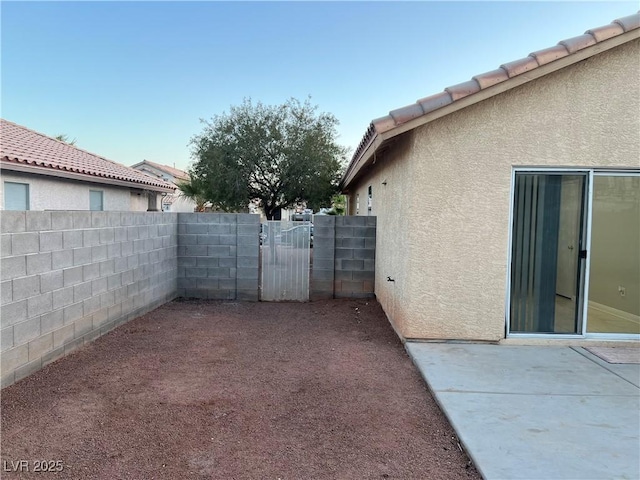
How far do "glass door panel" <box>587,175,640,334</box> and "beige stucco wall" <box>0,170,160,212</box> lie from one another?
1339cm

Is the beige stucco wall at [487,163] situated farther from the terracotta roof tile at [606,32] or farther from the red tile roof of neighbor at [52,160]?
the red tile roof of neighbor at [52,160]

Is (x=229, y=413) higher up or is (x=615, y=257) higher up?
(x=615, y=257)

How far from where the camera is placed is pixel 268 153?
63.6ft

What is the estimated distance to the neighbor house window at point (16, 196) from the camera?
37.1 ft

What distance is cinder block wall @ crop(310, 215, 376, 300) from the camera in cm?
977

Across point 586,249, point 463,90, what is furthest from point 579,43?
point 586,249

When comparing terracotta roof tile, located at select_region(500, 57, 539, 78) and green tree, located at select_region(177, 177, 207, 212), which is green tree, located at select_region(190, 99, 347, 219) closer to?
green tree, located at select_region(177, 177, 207, 212)

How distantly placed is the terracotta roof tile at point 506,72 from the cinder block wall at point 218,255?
16.0 ft

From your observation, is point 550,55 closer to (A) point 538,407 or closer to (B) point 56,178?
(A) point 538,407

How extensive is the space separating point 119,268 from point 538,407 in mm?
6427

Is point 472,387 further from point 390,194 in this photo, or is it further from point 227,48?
point 227,48

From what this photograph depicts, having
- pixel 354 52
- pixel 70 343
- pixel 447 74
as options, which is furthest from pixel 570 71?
pixel 354 52

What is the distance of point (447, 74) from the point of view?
11.5 m

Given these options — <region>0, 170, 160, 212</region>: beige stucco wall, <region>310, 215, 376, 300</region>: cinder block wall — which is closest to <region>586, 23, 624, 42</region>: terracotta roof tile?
<region>310, 215, 376, 300</region>: cinder block wall
